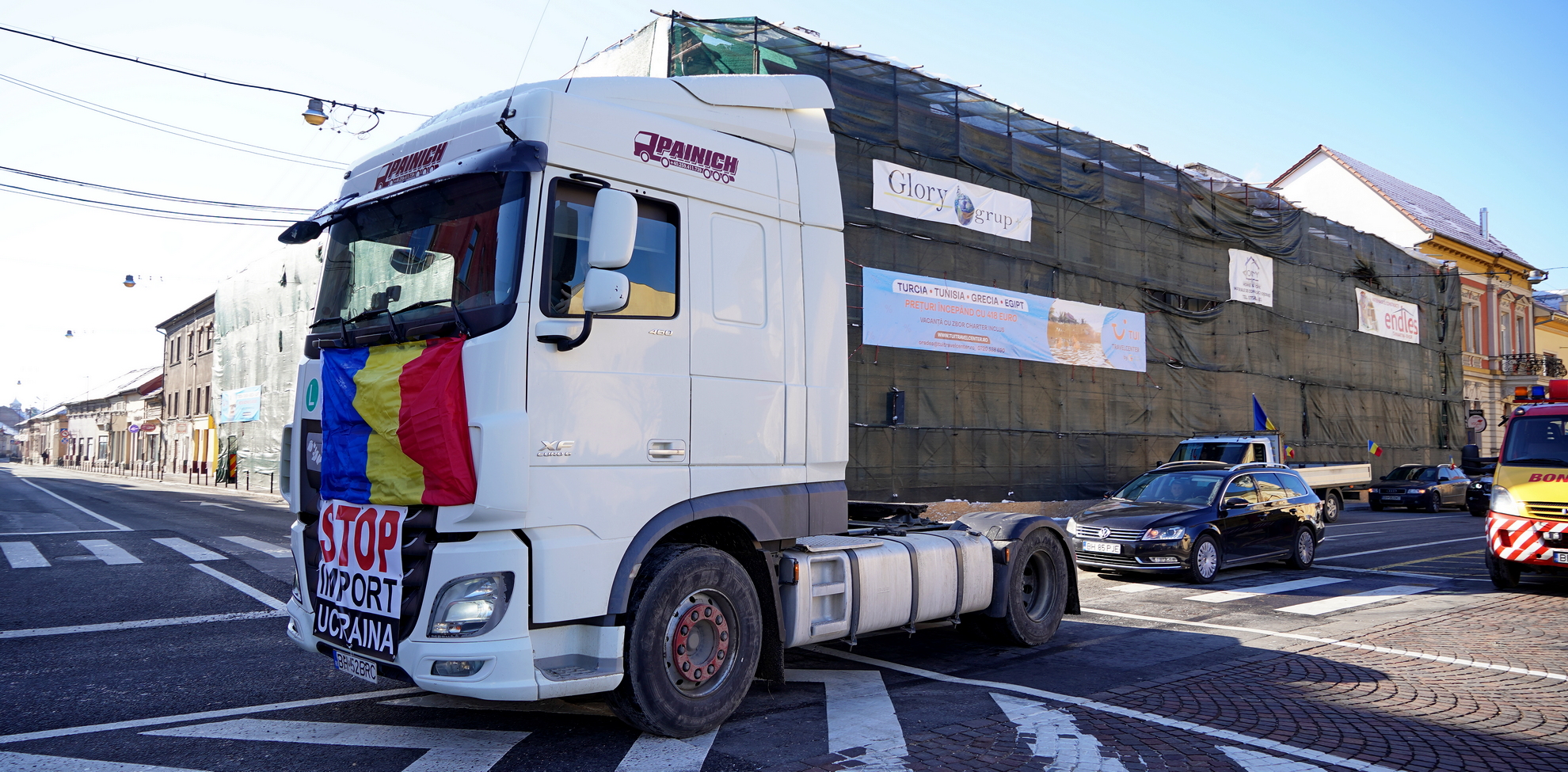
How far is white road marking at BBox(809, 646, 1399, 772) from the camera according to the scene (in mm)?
4910

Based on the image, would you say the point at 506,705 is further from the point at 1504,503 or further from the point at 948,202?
A: the point at 948,202

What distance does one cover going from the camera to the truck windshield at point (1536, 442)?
1070 centimetres

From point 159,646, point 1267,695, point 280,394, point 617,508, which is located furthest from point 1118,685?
point 280,394

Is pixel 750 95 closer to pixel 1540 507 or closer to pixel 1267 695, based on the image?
pixel 1267 695

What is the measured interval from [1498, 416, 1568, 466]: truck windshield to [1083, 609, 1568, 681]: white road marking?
180 inches

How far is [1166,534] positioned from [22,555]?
14.2m

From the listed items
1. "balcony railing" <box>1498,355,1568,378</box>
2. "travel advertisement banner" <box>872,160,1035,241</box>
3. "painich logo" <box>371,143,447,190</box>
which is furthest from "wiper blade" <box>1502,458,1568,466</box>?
"balcony railing" <box>1498,355,1568,378</box>

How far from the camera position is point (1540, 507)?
10359 mm

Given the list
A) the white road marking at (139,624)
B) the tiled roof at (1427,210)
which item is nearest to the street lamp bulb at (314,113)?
the white road marking at (139,624)

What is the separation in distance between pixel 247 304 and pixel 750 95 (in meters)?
38.6

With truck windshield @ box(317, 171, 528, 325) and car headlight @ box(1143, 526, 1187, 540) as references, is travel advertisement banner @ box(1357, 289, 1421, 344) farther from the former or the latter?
truck windshield @ box(317, 171, 528, 325)

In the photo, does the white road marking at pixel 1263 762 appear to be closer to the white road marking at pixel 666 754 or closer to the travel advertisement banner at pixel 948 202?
the white road marking at pixel 666 754

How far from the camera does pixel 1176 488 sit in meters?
12.9

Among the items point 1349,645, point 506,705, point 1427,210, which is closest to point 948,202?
point 1349,645
